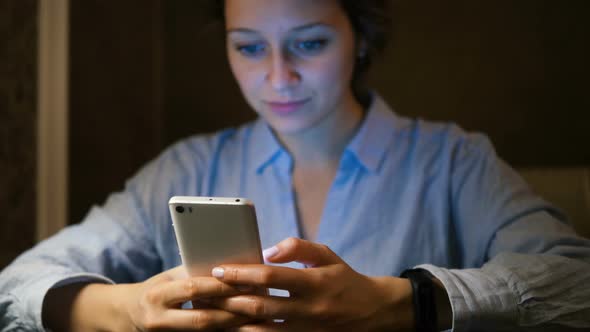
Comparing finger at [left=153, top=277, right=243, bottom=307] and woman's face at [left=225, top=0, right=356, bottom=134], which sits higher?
woman's face at [left=225, top=0, right=356, bottom=134]

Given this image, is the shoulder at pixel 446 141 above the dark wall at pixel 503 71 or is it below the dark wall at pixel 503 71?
below

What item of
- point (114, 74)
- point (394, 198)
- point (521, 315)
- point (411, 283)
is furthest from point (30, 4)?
point (521, 315)

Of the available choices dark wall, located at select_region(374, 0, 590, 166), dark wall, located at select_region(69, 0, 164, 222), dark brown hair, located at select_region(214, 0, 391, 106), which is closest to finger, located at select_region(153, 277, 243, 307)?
dark brown hair, located at select_region(214, 0, 391, 106)

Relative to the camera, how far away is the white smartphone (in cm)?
60

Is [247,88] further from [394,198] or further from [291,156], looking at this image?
[394,198]

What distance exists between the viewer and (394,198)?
1.01 metres

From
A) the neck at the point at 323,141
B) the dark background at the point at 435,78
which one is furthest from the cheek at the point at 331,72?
the dark background at the point at 435,78

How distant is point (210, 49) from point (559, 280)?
1195mm

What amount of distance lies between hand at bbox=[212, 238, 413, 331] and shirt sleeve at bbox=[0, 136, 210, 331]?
32 centimetres

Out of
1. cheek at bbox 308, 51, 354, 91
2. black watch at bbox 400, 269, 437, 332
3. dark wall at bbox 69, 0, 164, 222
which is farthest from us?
dark wall at bbox 69, 0, 164, 222

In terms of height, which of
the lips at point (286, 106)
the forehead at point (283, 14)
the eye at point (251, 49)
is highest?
the forehead at point (283, 14)

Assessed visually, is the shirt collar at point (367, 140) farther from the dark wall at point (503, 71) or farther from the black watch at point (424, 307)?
the dark wall at point (503, 71)

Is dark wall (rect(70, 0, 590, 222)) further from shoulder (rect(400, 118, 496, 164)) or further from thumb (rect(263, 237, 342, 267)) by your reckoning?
thumb (rect(263, 237, 342, 267))

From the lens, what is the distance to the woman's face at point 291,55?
2.91ft
